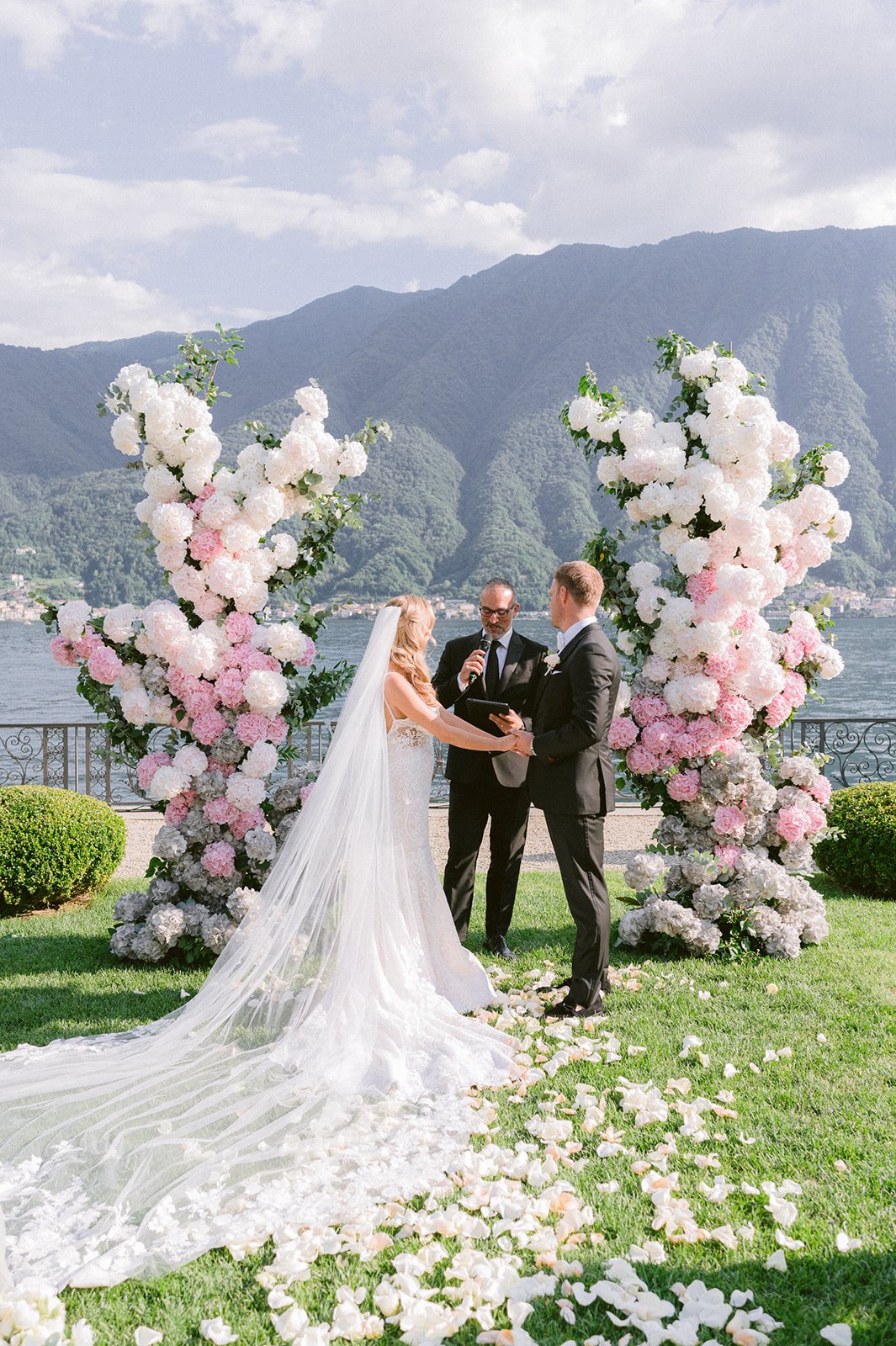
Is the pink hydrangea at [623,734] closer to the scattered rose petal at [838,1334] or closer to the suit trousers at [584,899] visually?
the suit trousers at [584,899]

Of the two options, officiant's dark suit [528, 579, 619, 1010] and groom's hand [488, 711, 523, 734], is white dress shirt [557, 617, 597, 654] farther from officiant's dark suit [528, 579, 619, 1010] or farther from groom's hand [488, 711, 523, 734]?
groom's hand [488, 711, 523, 734]

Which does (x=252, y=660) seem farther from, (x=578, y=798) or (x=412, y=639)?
(x=578, y=798)

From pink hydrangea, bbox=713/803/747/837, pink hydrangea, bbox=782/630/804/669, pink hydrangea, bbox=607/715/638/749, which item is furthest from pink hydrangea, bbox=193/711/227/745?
pink hydrangea, bbox=782/630/804/669

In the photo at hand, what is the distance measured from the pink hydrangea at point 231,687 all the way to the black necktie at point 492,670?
5.30 ft

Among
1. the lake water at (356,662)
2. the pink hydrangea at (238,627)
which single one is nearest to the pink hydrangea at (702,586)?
the lake water at (356,662)

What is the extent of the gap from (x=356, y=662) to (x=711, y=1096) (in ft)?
62.2

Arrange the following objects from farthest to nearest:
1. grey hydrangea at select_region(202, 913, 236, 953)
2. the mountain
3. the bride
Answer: the mountain, grey hydrangea at select_region(202, 913, 236, 953), the bride

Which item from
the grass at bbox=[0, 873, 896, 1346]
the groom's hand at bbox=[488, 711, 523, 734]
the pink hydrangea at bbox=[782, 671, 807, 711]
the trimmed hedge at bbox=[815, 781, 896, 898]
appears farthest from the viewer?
the trimmed hedge at bbox=[815, 781, 896, 898]

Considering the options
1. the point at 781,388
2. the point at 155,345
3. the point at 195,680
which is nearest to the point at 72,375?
the point at 155,345

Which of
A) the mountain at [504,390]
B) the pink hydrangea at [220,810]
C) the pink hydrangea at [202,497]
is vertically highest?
the mountain at [504,390]

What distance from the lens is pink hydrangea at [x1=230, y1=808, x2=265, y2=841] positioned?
6.52m

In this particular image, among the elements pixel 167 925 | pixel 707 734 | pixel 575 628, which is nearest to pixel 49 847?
pixel 167 925

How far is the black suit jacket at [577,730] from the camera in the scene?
5266 mm

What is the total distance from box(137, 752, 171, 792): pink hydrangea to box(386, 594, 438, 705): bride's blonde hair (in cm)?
205
